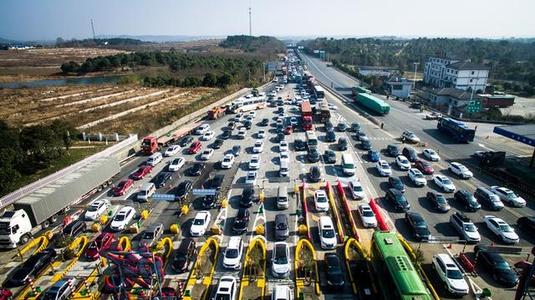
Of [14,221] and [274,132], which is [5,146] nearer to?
[14,221]

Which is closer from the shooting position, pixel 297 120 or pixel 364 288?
pixel 364 288

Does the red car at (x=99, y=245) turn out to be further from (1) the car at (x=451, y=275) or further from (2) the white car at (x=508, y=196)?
(2) the white car at (x=508, y=196)

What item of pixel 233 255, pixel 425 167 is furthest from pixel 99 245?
pixel 425 167

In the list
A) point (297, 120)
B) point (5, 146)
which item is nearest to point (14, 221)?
point (5, 146)

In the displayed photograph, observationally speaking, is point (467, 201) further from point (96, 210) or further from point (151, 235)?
point (96, 210)

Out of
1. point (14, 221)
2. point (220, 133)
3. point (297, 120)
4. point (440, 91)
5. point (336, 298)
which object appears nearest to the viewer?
point (336, 298)

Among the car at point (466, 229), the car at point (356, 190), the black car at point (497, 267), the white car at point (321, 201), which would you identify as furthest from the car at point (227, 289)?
the car at point (466, 229)

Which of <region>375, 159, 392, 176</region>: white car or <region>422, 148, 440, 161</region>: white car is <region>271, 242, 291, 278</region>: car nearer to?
<region>375, 159, 392, 176</region>: white car
